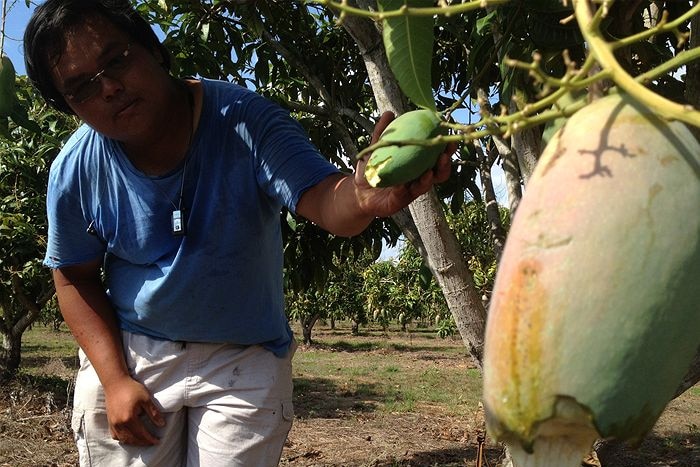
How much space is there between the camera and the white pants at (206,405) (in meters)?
1.65

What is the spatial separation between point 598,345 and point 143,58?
1261mm

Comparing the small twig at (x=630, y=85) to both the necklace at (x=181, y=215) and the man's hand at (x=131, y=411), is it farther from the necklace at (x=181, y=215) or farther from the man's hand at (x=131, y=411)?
the man's hand at (x=131, y=411)

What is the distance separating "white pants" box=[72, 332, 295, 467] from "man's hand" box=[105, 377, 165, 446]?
0.02m

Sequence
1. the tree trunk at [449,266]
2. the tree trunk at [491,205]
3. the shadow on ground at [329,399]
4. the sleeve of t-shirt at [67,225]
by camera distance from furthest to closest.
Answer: the shadow on ground at [329,399] → the tree trunk at [491,205] → the tree trunk at [449,266] → the sleeve of t-shirt at [67,225]

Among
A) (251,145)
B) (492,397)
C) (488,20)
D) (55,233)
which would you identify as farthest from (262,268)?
(492,397)

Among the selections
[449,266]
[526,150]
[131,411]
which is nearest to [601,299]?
[526,150]

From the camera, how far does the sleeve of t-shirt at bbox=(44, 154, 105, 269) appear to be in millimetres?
1658

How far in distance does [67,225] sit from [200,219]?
334 mm

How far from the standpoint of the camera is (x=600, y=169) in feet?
1.54

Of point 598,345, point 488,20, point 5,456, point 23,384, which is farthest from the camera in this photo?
point 23,384

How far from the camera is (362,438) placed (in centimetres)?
616

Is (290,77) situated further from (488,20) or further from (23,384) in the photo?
(23,384)

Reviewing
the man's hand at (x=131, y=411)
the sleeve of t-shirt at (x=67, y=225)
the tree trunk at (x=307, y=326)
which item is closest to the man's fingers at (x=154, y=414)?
the man's hand at (x=131, y=411)

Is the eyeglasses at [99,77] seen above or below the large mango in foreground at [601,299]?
above
